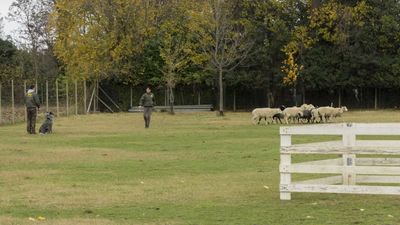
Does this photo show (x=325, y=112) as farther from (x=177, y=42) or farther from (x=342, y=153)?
(x=342, y=153)

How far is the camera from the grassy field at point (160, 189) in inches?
394

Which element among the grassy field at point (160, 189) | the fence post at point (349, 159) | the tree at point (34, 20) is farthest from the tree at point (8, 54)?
the fence post at point (349, 159)

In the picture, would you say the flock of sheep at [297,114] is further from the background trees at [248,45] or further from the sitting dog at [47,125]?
the background trees at [248,45]

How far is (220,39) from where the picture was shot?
49.5 m

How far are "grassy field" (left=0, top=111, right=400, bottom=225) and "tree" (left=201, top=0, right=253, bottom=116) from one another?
1017 inches

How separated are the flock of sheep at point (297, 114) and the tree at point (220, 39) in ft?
34.5

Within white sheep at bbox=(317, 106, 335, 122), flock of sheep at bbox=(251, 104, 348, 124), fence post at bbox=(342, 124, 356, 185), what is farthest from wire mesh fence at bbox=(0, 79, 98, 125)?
fence post at bbox=(342, 124, 356, 185)

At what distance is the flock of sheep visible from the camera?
36.9 m

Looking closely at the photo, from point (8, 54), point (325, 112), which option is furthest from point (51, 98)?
point (8, 54)

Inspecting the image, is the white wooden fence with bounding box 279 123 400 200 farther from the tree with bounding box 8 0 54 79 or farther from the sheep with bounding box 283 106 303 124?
the tree with bounding box 8 0 54 79

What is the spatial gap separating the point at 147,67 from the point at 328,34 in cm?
1530

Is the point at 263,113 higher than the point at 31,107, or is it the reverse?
the point at 31,107

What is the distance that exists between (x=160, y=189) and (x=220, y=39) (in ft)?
122

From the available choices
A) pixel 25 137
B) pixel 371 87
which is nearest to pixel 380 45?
pixel 371 87
